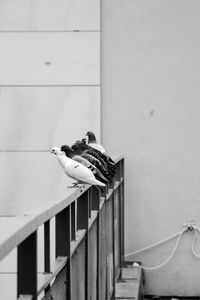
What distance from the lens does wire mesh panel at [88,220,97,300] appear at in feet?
12.3

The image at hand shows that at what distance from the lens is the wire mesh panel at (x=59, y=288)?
7.34 feet

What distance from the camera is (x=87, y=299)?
135 inches

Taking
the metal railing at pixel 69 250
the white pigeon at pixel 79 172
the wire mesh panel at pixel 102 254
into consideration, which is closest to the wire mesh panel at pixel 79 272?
the metal railing at pixel 69 250

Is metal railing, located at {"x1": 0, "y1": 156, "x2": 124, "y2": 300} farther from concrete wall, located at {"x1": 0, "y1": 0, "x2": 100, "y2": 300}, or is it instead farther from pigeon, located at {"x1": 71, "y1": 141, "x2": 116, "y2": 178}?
concrete wall, located at {"x1": 0, "y1": 0, "x2": 100, "y2": 300}

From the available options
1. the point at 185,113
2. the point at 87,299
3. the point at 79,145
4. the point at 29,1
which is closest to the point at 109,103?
the point at 185,113

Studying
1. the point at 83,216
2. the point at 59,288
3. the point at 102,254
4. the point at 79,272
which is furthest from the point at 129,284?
the point at 59,288

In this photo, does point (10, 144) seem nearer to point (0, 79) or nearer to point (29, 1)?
point (0, 79)

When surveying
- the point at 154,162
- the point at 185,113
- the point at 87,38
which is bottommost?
the point at 154,162

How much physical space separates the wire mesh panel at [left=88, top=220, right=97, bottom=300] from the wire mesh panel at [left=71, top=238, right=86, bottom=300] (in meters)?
0.32

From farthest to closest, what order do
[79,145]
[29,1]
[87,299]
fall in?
[29,1] < [79,145] < [87,299]

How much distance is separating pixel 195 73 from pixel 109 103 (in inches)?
33.9

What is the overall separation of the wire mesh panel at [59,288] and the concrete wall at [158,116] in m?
5.00

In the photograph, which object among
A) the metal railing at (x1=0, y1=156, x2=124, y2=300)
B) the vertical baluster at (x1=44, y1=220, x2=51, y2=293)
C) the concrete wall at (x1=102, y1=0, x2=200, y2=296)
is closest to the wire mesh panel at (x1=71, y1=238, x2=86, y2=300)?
the metal railing at (x1=0, y1=156, x2=124, y2=300)

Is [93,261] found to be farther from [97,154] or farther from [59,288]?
[59,288]
